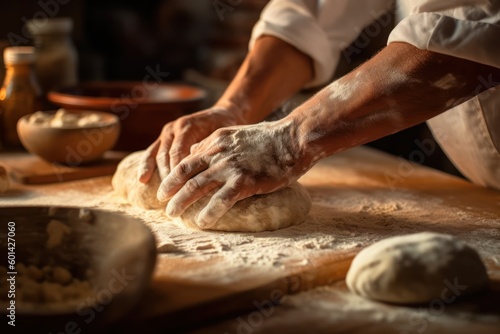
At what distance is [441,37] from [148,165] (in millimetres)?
838

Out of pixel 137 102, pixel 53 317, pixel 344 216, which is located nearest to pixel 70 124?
pixel 137 102

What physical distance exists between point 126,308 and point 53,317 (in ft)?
0.36

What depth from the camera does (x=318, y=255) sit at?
1333 millimetres

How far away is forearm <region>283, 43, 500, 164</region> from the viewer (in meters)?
1.37

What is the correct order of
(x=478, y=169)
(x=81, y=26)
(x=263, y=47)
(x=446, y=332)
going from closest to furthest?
(x=446, y=332), (x=478, y=169), (x=263, y=47), (x=81, y=26)

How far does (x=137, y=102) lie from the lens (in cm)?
222

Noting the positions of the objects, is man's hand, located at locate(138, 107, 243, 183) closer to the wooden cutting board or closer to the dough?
the wooden cutting board

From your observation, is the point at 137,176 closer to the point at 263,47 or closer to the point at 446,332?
the point at 263,47

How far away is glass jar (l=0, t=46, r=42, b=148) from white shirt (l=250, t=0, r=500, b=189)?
88cm

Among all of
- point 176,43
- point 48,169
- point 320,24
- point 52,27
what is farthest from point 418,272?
point 176,43

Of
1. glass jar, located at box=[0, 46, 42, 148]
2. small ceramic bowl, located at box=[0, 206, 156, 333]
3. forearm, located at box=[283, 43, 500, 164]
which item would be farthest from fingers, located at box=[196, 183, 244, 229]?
glass jar, located at box=[0, 46, 42, 148]

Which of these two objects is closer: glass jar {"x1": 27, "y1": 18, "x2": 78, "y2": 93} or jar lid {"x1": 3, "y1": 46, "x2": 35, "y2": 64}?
jar lid {"x1": 3, "y1": 46, "x2": 35, "y2": 64}

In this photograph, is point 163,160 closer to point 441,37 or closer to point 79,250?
point 79,250

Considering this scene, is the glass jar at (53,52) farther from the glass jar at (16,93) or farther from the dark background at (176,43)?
the dark background at (176,43)
